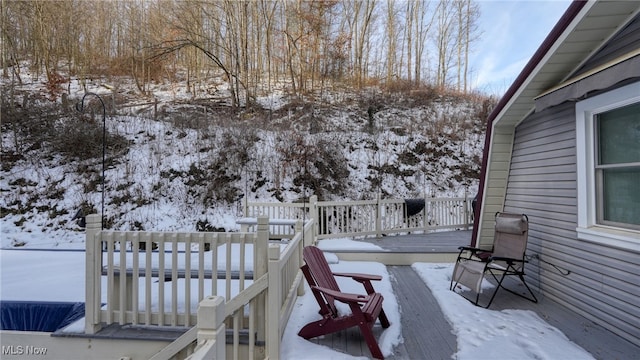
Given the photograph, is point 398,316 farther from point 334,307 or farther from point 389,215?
point 389,215

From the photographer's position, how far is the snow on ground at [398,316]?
2.19 m

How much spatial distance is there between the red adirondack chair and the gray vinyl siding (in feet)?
6.41

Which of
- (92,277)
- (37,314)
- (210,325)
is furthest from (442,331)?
(37,314)

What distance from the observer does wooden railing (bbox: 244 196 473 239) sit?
21.1 feet

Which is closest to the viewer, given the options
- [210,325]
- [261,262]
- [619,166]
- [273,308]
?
[210,325]

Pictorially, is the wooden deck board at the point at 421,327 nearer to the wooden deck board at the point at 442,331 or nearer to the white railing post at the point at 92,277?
the wooden deck board at the point at 442,331

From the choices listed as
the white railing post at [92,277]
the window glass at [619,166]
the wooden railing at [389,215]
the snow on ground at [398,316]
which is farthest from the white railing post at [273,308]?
the wooden railing at [389,215]

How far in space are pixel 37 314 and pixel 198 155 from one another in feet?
24.5

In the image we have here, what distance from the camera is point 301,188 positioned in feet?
29.7

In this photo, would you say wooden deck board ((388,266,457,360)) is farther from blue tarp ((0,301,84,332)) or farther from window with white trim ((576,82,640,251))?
blue tarp ((0,301,84,332))

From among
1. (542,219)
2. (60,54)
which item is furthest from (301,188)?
(60,54)

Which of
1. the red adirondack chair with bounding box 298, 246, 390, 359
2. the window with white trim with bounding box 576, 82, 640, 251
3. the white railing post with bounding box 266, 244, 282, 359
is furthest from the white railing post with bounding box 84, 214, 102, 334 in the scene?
the window with white trim with bounding box 576, 82, 640, 251

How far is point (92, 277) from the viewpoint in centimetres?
232

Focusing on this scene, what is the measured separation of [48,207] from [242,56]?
28.6 ft
